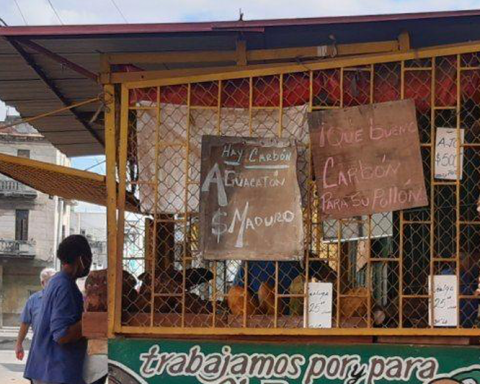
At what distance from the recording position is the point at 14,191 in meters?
53.1

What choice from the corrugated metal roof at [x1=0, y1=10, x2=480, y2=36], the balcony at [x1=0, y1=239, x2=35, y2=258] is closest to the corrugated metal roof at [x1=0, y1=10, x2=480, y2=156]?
the corrugated metal roof at [x1=0, y1=10, x2=480, y2=36]

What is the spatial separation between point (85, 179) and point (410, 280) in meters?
2.16

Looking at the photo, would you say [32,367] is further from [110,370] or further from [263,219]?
[263,219]

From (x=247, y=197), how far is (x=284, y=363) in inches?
37.0

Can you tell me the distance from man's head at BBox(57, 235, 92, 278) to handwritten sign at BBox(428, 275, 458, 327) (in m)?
2.36

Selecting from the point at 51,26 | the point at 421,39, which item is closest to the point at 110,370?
the point at 51,26

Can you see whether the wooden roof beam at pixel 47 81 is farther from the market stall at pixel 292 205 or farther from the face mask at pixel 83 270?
the face mask at pixel 83 270

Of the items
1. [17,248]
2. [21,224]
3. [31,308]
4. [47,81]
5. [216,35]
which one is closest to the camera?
[216,35]

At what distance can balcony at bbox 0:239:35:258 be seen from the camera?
52.3 m

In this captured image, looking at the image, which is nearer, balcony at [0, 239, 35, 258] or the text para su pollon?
the text para su pollon

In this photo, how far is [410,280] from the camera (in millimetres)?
5707

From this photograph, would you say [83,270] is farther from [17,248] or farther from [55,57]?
[17,248]

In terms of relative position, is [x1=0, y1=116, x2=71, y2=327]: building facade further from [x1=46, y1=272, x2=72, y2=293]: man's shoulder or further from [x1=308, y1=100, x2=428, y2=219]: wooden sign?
[x1=308, y1=100, x2=428, y2=219]: wooden sign

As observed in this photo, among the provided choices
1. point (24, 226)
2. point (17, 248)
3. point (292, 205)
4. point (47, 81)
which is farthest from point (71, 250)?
point (24, 226)
